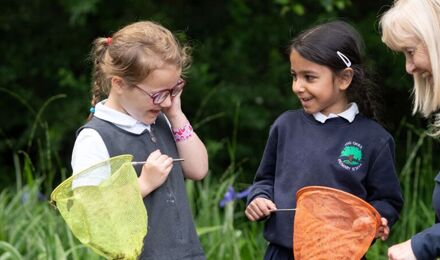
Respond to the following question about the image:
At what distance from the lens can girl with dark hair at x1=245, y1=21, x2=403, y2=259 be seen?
3316mm

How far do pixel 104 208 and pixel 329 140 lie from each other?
874 mm

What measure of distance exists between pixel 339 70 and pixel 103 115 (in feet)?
2.87

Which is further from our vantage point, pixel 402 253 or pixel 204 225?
pixel 204 225

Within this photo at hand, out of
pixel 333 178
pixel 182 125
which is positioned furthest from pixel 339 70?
pixel 182 125

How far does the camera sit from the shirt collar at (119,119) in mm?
3176

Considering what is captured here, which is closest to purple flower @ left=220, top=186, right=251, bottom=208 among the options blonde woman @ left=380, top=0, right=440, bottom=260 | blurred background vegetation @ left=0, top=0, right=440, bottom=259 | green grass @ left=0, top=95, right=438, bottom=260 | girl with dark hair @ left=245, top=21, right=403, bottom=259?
green grass @ left=0, top=95, right=438, bottom=260

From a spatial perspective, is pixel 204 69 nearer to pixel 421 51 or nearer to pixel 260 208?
pixel 260 208

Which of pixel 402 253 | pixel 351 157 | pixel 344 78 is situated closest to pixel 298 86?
pixel 344 78

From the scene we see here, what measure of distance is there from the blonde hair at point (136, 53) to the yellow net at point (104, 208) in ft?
1.11

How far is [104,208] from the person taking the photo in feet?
9.83

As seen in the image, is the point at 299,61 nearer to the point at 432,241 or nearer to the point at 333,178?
the point at 333,178

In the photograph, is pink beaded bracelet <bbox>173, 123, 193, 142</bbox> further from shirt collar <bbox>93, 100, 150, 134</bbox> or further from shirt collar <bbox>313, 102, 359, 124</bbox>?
shirt collar <bbox>313, 102, 359, 124</bbox>

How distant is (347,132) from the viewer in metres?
3.36

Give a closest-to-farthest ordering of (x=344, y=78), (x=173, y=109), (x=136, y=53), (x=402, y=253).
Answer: (x=402, y=253)
(x=136, y=53)
(x=173, y=109)
(x=344, y=78)
